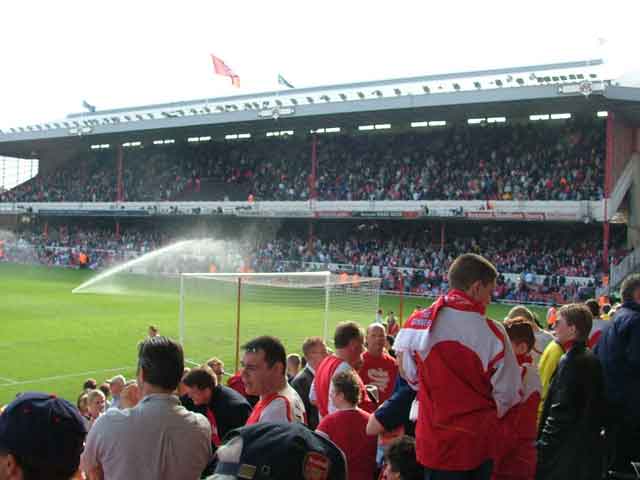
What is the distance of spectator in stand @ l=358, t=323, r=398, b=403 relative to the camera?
6.29 metres

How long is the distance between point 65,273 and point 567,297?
98.6ft

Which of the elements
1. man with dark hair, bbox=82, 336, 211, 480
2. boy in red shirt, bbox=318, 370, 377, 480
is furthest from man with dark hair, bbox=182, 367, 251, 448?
man with dark hair, bbox=82, 336, 211, 480

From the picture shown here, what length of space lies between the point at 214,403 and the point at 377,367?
2.03m

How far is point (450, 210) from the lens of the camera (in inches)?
1474

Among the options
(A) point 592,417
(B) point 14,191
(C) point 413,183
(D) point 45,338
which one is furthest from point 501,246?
(B) point 14,191

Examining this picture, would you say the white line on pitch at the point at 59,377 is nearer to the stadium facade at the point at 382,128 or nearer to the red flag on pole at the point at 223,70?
the stadium facade at the point at 382,128

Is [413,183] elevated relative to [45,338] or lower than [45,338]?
elevated

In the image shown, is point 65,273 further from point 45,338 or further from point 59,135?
point 45,338

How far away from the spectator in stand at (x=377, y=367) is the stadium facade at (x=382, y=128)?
26.0 meters

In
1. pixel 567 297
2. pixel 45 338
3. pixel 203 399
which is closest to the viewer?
pixel 203 399

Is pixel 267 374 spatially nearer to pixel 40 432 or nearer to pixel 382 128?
pixel 40 432

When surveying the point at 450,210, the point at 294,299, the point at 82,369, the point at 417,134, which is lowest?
the point at 82,369

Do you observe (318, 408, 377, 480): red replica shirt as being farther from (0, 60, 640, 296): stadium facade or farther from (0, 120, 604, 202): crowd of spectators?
(0, 120, 604, 202): crowd of spectators

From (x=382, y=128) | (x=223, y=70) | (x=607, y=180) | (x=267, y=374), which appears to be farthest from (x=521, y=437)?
(x=382, y=128)
